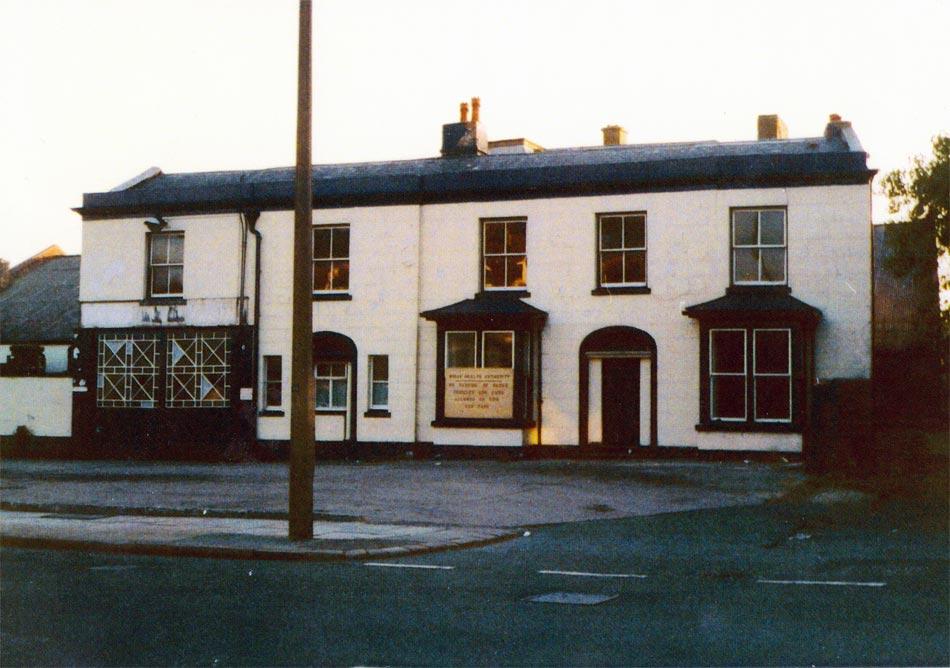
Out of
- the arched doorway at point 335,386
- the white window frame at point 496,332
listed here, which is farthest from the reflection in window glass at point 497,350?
the arched doorway at point 335,386

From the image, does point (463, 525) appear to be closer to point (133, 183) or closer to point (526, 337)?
point (526, 337)

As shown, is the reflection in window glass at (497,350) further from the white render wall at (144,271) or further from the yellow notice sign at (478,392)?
the white render wall at (144,271)

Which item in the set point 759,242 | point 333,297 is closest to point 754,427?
point 759,242

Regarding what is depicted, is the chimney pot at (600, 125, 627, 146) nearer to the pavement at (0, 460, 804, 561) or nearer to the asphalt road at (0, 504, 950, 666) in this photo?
the pavement at (0, 460, 804, 561)

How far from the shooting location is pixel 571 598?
30.1 ft

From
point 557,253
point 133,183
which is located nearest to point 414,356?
point 557,253

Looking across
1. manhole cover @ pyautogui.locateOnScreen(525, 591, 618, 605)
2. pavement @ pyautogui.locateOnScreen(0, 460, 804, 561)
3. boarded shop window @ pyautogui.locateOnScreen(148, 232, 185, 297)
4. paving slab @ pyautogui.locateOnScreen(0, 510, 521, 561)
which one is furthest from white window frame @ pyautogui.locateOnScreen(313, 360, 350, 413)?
manhole cover @ pyautogui.locateOnScreen(525, 591, 618, 605)

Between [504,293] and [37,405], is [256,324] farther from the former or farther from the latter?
[37,405]

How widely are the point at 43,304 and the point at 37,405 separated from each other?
13.0 metres

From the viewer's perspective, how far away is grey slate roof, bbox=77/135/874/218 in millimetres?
26234

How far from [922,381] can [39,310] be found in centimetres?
3299

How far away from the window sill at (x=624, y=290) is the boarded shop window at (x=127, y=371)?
12.7 m

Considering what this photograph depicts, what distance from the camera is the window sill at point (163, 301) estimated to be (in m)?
31.2

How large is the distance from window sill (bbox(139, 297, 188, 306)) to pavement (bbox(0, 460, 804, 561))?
587cm
